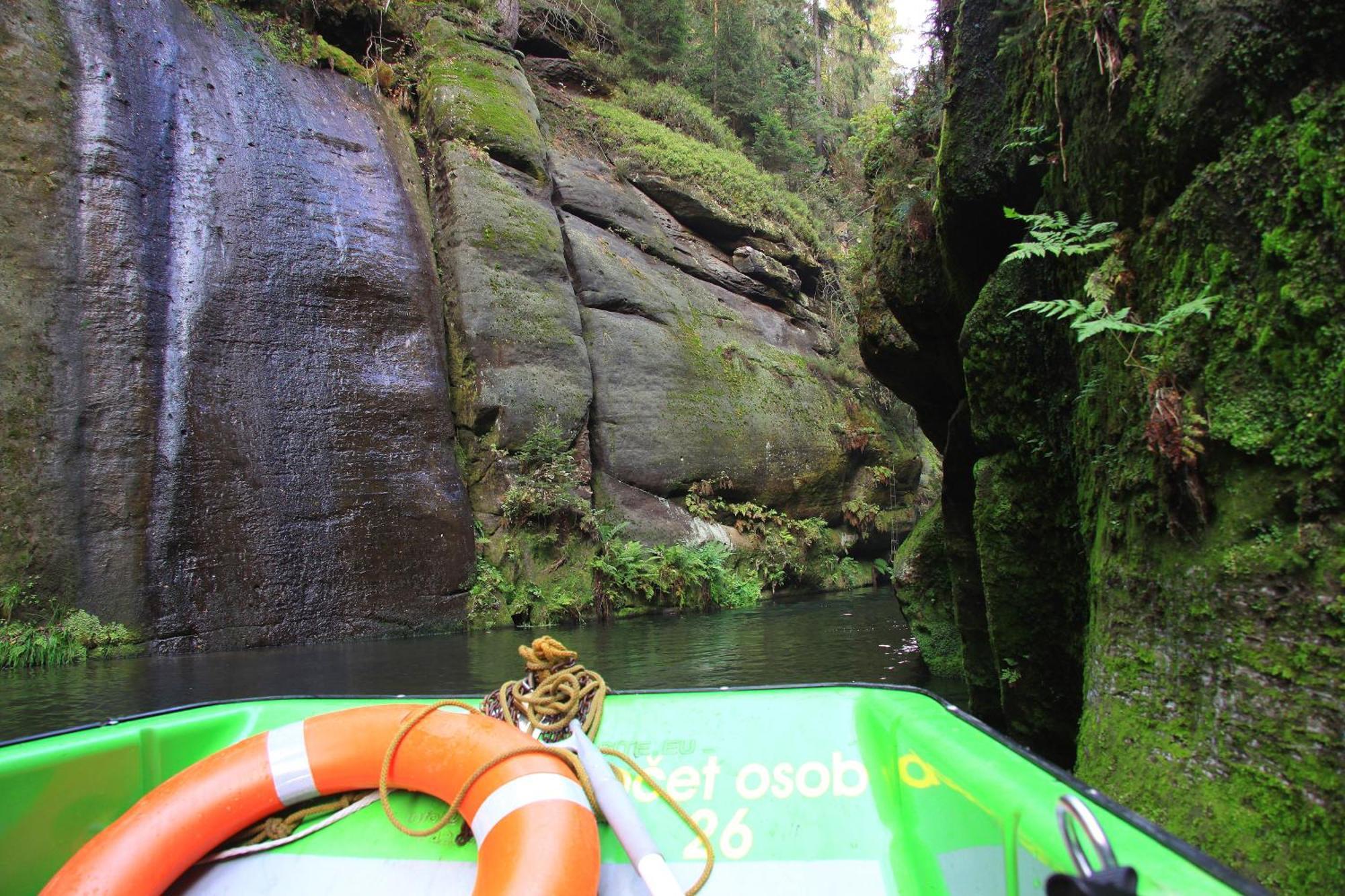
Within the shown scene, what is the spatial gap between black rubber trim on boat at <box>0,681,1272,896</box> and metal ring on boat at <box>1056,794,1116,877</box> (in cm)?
18

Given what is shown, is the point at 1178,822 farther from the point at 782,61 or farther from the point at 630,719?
the point at 782,61

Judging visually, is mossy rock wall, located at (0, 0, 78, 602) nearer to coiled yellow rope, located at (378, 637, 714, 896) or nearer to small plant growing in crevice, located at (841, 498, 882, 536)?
coiled yellow rope, located at (378, 637, 714, 896)

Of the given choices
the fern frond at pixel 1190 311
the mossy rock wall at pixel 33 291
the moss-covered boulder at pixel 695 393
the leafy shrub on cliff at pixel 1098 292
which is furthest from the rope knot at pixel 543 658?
the moss-covered boulder at pixel 695 393

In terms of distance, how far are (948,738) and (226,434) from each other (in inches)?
363

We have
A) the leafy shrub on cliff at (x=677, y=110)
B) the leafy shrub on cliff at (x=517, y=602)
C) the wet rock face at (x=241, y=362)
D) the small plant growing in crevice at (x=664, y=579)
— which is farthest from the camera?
the leafy shrub on cliff at (x=677, y=110)

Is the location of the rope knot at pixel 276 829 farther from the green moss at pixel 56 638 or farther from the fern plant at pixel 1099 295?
the green moss at pixel 56 638

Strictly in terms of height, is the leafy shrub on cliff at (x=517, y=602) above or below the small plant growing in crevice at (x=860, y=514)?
below

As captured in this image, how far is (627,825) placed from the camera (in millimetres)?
2010

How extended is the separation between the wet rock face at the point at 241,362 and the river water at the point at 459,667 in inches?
35.0

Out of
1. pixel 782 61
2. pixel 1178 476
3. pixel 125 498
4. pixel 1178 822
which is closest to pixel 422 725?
pixel 1178 822

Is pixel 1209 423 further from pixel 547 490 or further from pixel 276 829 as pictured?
pixel 547 490

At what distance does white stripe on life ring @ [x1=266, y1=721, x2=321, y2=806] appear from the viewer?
224 cm

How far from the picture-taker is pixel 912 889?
1939mm

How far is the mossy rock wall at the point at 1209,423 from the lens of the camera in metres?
1.80
